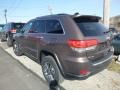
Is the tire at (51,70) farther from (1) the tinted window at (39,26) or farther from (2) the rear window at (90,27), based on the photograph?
(2) the rear window at (90,27)

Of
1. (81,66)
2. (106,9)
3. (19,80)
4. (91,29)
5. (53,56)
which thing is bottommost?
(19,80)

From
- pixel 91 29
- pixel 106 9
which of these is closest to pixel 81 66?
pixel 91 29

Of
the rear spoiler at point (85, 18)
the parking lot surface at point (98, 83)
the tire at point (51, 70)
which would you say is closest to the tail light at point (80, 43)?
the rear spoiler at point (85, 18)

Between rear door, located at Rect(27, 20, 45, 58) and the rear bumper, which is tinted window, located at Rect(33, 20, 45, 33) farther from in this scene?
the rear bumper

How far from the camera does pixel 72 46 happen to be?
379 cm

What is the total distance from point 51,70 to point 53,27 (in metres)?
1.22

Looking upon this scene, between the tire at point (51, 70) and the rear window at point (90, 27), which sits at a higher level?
the rear window at point (90, 27)

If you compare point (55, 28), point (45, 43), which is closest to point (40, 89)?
point (45, 43)

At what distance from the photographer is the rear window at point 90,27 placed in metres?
3.96

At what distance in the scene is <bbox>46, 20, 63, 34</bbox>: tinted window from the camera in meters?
4.29

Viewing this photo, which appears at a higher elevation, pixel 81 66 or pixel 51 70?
pixel 81 66

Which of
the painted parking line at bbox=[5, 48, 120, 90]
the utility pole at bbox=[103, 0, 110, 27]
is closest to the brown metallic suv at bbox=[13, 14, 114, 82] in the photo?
the painted parking line at bbox=[5, 48, 120, 90]

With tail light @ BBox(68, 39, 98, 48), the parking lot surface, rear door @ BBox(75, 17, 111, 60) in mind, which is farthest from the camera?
the parking lot surface

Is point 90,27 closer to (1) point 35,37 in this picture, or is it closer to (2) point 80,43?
(2) point 80,43
